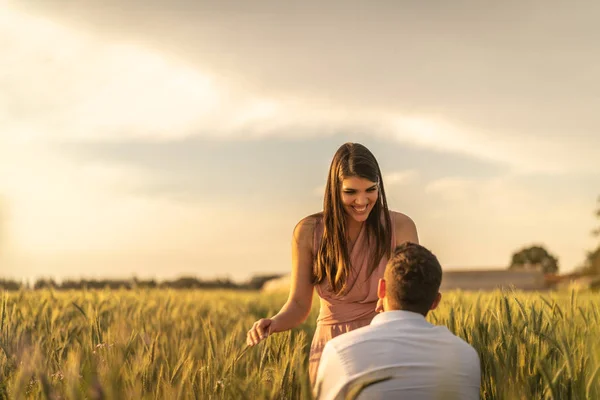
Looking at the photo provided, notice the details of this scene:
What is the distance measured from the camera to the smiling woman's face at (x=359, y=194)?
2963 millimetres

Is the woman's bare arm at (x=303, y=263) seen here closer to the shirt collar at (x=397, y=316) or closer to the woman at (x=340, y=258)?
the woman at (x=340, y=258)

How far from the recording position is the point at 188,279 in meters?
20.5

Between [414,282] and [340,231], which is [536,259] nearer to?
[340,231]

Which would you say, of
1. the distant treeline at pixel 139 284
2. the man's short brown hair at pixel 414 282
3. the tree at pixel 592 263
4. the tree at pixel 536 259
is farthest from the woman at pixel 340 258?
the tree at pixel 536 259

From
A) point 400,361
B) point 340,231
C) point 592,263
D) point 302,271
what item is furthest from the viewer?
point 592,263

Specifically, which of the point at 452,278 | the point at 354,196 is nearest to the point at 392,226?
the point at 354,196

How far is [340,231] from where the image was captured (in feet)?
10.6

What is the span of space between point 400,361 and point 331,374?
21 centimetres

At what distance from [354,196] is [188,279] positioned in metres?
18.0

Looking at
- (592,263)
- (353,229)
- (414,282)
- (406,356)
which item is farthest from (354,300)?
(592,263)

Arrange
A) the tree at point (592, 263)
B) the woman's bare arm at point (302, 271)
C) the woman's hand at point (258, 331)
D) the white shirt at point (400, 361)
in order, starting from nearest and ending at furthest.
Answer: the white shirt at point (400, 361)
the woman's hand at point (258, 331)
the woman's bare arm at point (302, 271)
the tree at point (592, 263)

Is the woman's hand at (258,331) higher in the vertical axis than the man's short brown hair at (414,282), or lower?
lower

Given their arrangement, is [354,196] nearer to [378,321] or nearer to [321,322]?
[321,322]

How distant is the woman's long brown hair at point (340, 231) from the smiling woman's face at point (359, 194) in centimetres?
7
